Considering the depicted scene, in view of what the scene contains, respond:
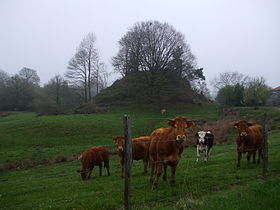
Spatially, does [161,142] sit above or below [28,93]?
below

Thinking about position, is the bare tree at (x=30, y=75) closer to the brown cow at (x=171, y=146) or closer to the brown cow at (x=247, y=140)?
the brown cow at (x=247, y=140)

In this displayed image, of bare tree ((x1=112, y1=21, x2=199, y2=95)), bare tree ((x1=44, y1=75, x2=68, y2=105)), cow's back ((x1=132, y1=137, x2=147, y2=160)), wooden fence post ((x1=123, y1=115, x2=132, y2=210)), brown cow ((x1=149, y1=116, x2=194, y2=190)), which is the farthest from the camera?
bare tree ((x1=44, y1=75, x2=68, y2=105))

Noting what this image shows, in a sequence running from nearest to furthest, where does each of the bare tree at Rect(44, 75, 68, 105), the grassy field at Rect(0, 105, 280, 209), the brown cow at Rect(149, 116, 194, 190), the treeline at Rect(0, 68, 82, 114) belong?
the grassy field at Rect(0, 105, 280, 209) < the brown cow at Rect(149, 116, 194, 190) < the bare tree at Rect(44, 75, 68, 105) < the treeline at Rect(0, 68, 82, 114)

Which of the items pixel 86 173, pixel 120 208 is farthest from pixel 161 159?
pixel 86 173

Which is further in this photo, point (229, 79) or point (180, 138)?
point (229, 79)

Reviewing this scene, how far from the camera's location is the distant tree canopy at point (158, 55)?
52.4 metres

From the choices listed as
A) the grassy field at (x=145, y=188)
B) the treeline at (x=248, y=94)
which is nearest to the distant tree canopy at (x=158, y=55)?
the treeline at (x=248, y=94)

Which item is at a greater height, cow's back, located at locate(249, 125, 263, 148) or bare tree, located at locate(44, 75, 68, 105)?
bare tree, located at locate(44, 75, 68, 105)

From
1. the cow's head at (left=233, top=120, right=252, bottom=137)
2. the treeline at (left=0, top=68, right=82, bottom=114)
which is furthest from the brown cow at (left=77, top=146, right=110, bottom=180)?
the treeline at (left=0, top=68, right=82, bottom=114)

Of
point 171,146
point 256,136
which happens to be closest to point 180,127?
point 171,146

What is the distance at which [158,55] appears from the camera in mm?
52375

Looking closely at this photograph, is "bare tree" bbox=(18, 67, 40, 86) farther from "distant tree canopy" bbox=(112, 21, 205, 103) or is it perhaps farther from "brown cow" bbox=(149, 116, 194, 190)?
"brown cow" bbox=(149, 116, 194, 190)

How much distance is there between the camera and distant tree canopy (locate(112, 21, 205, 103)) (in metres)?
52.4

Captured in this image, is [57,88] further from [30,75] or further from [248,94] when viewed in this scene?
[248,94]
